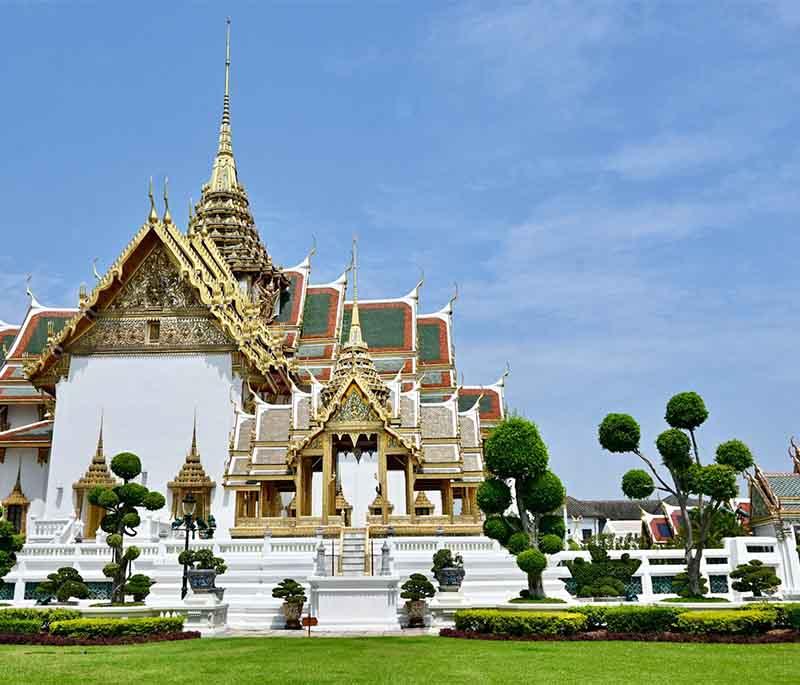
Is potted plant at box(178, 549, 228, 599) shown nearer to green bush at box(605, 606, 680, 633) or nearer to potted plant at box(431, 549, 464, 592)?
potted plant at box(431, 549, 464, 592)

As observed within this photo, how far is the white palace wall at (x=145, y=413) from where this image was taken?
21.7 metres

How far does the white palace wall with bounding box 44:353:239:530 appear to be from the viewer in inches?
854

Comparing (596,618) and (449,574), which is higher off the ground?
(449,574)

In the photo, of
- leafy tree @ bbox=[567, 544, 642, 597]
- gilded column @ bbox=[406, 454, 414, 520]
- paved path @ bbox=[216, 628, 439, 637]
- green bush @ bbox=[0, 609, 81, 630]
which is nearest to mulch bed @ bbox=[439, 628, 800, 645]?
paved path @ bbox=[216, 628, 439, 637]

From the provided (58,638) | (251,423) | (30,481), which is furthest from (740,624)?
(30,481)

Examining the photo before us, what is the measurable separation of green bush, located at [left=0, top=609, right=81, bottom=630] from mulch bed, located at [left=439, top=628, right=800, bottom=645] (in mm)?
4717

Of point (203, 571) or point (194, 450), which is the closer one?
point (203, 571)

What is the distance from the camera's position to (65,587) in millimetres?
12391

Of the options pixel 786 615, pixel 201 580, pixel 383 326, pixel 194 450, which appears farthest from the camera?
pixel 383 326

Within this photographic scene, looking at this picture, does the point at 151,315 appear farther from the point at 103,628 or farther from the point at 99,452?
the point at 103,628

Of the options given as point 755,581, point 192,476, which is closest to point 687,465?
point 755,581

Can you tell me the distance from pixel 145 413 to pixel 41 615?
465 inches

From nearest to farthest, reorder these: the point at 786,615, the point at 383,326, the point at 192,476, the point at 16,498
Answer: the point at 786,615 → the point at 192,476 → the point at 16,498 → the point at 383,326

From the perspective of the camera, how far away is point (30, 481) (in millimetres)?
24297
